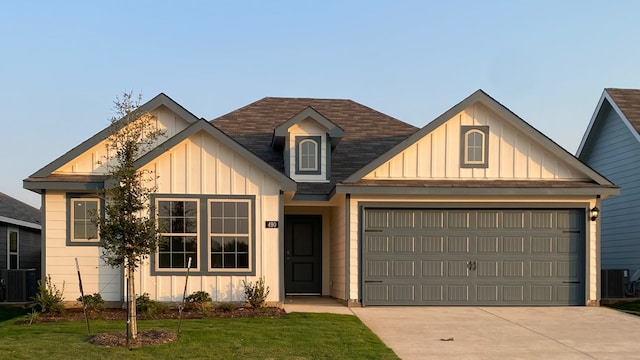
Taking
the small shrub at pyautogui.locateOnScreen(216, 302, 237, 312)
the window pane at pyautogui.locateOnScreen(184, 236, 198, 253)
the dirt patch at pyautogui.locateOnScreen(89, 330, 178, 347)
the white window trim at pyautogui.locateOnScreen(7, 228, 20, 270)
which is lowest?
the small shrub at pyautogui.locateOnScreen(216, 302, 237, 312)

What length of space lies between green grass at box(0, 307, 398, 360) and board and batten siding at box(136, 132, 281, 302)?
62.1 inches

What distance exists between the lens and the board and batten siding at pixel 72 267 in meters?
13.3

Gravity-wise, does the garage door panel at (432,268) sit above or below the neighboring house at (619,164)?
below

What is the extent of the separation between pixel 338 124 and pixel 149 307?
877cm

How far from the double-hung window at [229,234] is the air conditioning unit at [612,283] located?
858 centimetres

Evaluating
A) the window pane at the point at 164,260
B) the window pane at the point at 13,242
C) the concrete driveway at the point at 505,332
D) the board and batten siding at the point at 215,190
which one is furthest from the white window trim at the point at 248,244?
the window pane at the point at 13,242

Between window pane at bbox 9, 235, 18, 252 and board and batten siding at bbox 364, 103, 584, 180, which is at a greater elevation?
board and batten siding at bbox 364, 103, 584, 180

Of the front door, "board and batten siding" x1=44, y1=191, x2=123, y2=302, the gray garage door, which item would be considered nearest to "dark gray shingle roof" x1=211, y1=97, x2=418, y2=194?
the front door

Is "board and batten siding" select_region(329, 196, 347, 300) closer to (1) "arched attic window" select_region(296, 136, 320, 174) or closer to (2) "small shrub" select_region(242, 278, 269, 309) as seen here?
(1) "arched attic window" select_region(296, 136, 320, 174)

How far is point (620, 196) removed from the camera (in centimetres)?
1838

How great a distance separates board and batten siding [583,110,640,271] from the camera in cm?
1748

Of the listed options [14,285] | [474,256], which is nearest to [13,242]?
[14,285]

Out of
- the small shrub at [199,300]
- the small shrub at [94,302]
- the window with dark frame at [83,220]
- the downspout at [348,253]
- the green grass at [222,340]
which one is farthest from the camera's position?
the downspout at [348,253]

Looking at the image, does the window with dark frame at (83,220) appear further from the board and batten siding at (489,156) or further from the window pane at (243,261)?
the board and batten siding at (489,156)
